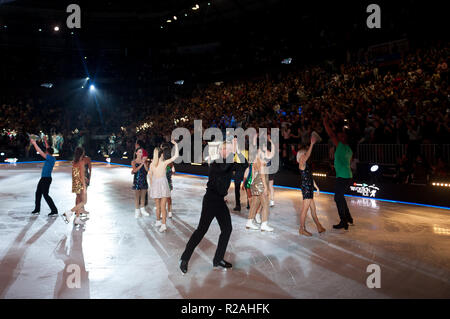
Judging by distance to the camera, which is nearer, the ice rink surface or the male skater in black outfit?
the ice rink surface

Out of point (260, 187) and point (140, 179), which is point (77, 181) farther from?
point (260, 187)

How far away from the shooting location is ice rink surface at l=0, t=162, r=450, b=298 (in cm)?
408

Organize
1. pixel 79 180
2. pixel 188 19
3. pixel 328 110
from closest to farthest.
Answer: pixel 79 180, pixel 328 110, pixel 188 19

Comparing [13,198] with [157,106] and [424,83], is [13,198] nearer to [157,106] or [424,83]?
[424,83]

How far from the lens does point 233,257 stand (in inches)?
207

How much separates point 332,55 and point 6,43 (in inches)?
1100

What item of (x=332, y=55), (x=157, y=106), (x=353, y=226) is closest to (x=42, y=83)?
(x=157, y=106)

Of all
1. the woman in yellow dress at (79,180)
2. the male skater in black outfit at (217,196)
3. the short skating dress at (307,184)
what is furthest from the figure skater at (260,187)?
the woman in yellow dress at (79,180)

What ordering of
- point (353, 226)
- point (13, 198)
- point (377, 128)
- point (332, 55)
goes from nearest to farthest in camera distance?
point (353, 226), point (13, 198), point (377, 128), point (332, 55)

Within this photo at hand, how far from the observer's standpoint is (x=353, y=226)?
715 cm

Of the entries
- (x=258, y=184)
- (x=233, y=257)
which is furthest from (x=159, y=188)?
(x=233, y=257)

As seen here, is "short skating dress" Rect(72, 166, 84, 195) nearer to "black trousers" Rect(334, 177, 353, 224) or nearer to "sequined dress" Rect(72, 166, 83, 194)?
"sequined dress" Rect(72, 166, 83, 194)

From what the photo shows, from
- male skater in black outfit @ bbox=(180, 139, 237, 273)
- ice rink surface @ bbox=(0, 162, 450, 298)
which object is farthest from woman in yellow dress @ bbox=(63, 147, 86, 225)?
male skater in black outfit @ bbox=(180, 139, 237, 273)
